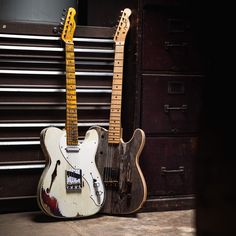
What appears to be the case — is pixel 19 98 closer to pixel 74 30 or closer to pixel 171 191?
pixel 74 30

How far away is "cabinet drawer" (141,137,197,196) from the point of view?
2455mm

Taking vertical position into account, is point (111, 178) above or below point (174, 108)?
below

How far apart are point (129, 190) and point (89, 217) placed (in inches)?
9.8

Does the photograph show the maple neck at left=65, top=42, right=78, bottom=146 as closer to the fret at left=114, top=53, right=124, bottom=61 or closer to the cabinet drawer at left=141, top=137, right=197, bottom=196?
the fret at left=114, top=53, right=124, bottom=61

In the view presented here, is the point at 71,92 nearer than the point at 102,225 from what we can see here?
No

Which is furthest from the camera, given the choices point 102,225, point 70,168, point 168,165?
point 168,165

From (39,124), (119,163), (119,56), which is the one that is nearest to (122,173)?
(119,163)

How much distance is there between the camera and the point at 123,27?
246 centimetres

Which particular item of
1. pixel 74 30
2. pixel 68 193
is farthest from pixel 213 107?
pixel 74 30

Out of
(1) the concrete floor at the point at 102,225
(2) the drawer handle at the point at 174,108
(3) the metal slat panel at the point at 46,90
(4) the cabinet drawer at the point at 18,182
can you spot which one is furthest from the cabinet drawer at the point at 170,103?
(4) the cabinet drawer at the point at 18,182

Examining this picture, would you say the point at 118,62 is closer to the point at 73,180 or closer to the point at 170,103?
the point at 170,103

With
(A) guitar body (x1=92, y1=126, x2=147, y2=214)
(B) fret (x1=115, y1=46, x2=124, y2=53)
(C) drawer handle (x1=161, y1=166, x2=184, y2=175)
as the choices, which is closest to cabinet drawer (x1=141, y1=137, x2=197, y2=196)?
(C) drawer handle (x1=161, y1=166, x2=184, y2=175)

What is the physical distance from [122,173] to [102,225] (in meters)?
0.31

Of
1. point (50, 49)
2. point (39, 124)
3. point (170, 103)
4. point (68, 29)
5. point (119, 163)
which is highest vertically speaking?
point (68, 29)
